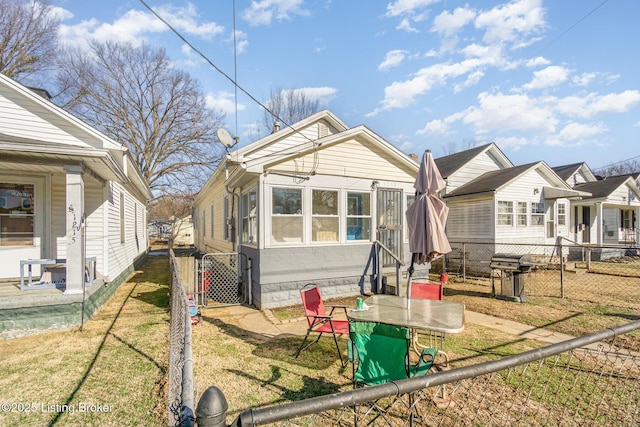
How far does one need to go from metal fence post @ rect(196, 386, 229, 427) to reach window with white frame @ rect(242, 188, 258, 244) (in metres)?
6.74

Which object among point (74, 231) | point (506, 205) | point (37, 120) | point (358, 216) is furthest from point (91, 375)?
point (506, 205)

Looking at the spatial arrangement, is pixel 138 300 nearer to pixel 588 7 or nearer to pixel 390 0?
pixel 390 0

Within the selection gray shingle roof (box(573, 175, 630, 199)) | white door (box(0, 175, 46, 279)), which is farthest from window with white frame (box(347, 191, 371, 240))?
gray shingle roof (box(573, 175, 630, 199))

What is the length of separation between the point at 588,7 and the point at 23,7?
2830cm

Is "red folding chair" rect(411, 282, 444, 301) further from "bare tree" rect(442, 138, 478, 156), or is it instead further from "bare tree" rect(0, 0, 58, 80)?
"bare tree" rect(442, 138, 478, 156)

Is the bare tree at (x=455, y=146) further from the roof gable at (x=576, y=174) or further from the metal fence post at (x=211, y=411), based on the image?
the metal fence post at (x=211, y=411)

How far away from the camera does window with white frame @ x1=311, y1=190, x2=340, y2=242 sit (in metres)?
8.15

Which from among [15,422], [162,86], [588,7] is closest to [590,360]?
[15,422]

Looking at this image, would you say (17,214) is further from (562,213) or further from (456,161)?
(562,213)

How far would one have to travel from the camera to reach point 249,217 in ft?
27.9

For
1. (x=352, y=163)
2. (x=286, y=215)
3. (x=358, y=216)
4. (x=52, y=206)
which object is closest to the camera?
(x=52, y=206)

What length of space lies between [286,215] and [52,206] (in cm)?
563

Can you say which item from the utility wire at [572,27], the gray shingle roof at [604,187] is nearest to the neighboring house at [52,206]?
the utility wire at [572,27]

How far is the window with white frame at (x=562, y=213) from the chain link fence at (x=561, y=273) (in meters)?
1.77
